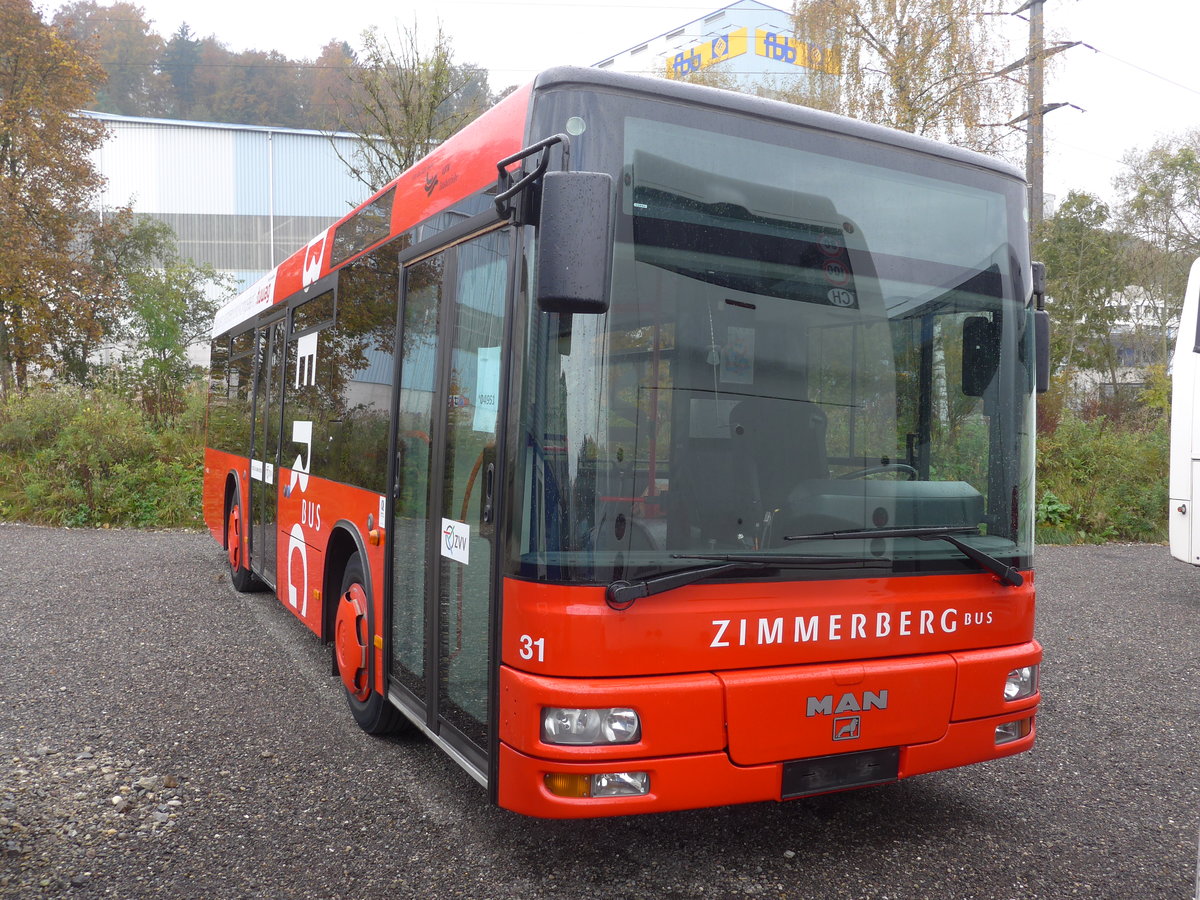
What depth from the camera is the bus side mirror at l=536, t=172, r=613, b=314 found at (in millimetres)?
2768

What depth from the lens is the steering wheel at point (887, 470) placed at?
3.33 meters

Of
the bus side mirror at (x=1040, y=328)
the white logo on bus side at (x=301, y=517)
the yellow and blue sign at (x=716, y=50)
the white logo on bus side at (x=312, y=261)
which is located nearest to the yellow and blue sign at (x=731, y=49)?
the yellow and blue sign at (x=716, y=50)

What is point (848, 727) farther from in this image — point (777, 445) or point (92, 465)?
point (92, 465)

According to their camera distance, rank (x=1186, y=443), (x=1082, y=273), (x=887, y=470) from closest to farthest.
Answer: (x=887, y=470)
(x=1186, y=443)
(x=1082, y=273)

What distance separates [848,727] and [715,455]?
103 cm

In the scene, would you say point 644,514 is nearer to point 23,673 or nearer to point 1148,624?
point 23,673

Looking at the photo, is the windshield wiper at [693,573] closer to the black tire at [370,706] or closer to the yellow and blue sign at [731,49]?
the black tire at [370,706]

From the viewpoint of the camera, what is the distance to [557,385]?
9.85ft

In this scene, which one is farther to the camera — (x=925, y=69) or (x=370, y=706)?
(x=925, y=69)

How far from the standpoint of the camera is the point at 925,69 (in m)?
17.2

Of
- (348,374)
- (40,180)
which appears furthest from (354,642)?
(40,180)

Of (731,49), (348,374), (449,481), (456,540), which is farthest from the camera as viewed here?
(731,49)

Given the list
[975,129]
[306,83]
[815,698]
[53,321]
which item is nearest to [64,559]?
[815,698]

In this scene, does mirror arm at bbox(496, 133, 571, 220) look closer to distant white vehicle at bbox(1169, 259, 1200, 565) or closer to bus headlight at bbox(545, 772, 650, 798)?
bus headlight at bbox(545, 772, 650, 798)
